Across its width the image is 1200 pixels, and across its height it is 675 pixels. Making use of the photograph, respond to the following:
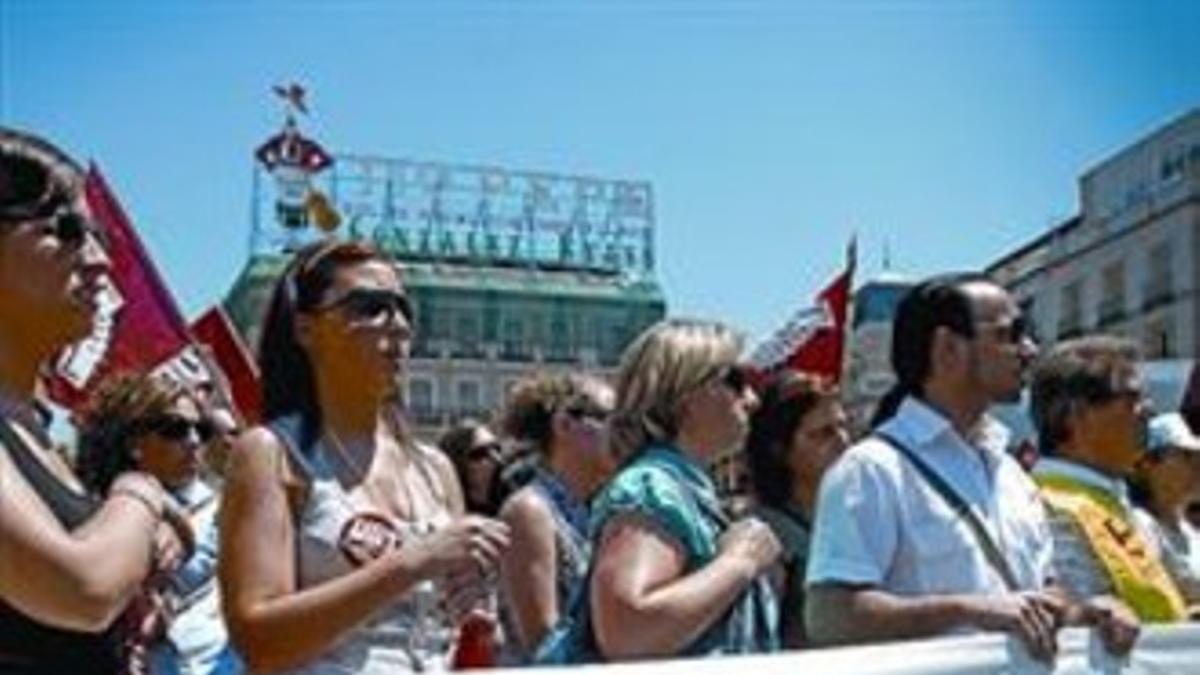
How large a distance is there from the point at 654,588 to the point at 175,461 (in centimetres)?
193

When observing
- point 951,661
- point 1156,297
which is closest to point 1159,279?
point 1156,297

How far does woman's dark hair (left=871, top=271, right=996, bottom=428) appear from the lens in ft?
13.5

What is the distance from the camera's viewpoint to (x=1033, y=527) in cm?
400

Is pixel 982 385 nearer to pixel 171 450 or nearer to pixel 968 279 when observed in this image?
pixel 968 279

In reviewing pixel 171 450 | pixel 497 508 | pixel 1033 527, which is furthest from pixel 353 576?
pixel 497 508

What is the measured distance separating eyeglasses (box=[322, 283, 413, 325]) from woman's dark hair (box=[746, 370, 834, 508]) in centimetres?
163

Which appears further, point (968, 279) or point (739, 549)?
point (968, 279)

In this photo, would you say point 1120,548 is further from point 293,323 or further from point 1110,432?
point 293,323

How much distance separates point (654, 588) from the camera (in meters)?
3.61

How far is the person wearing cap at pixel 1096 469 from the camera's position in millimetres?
4391

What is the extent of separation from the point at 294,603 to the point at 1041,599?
50.3 inches

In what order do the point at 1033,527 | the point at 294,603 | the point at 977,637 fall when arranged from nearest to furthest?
the point at 294,603, the point at 977,637, the point at 1033,527

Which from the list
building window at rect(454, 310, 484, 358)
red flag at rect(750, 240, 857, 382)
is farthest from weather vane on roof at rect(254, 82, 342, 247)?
red flag at rect(750, 240, 857, 382)

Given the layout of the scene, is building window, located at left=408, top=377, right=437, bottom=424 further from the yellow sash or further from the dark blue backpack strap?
the dark blue backpack strap
